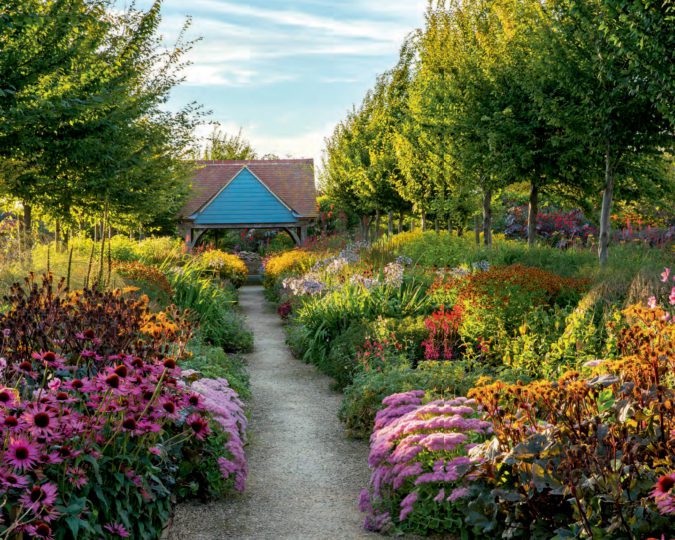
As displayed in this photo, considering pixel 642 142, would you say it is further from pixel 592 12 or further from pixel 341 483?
pixel 341 483

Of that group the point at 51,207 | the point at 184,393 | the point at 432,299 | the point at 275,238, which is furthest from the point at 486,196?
the point at 275,238

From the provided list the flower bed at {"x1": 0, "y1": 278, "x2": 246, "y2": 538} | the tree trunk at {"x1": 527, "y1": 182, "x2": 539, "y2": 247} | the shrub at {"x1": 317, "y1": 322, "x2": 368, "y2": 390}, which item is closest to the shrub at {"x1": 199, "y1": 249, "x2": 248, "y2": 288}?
the tree trunk at {"x1": 527, "y1": 182, "x2": 539, "y2": 247}

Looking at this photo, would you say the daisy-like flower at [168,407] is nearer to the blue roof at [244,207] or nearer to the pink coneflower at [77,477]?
the pink coneflower at [77,477]

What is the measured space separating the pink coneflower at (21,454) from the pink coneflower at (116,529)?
2.35 ft

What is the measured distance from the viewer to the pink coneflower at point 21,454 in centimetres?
307

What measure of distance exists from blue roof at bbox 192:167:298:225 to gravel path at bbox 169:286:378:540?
20.7m

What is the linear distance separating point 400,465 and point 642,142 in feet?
29.3

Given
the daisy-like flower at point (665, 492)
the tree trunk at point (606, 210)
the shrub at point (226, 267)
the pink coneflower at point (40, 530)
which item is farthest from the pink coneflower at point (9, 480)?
the shrub at point (226, 267)

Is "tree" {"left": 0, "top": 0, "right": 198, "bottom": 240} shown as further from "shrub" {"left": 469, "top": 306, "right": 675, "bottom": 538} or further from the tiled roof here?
Answer: the tiled roof

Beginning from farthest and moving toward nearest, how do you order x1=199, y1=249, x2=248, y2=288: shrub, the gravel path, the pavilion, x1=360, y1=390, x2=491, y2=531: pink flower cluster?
the pavilion < x1=199, y1=249, x2=248, y2=288: shrub < the gravel path < x1=360, y1=390, x2=491, y2=531: pink flower cluster

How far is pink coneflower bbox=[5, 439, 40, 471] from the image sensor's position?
3066 millimetres

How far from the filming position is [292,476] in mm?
6094

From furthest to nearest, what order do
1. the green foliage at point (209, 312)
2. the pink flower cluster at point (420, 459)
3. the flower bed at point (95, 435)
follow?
the green foliage at point (209, 312) < the pink flower cluster at point (420, 459) < the flower bed at point (95, 435)

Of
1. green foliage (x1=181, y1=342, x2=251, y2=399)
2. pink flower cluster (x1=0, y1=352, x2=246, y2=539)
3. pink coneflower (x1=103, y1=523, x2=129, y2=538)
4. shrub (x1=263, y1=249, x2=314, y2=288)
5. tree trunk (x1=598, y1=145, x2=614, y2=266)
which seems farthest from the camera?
shrub (x1=263, y1=249, x2=314, y2=288)
